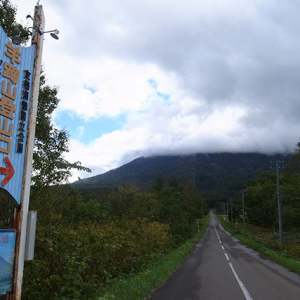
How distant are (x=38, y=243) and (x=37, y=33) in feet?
12.5

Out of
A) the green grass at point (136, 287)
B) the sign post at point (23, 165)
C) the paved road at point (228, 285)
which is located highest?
the sign post at point (23, 165)

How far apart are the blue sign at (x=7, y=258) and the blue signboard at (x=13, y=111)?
0.48 m

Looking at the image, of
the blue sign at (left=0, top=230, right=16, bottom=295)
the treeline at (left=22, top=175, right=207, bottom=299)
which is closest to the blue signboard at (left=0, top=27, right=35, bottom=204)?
the blue sign at (left=0, top=230, right=16, bottom=295)

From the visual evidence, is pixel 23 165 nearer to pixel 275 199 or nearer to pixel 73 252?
pixel 73 252

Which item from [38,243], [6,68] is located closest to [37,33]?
[6,68]

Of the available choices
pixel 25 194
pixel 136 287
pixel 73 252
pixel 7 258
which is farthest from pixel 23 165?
pixel 136 287

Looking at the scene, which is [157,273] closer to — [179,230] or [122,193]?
[122,193]

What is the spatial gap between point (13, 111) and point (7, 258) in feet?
6.33

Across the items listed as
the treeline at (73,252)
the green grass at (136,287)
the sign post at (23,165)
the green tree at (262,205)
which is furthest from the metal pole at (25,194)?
the green tree at (262,205)

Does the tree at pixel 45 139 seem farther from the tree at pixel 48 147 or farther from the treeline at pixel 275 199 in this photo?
the treeline at pixel 275 199

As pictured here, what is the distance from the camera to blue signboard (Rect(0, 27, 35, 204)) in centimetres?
382

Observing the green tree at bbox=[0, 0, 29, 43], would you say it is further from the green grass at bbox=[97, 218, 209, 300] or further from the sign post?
the green grass at bbox=[97, 218, 209, 300]

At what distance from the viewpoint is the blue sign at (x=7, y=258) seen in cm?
374

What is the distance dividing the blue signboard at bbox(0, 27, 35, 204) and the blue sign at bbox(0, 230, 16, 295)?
1.57 ft
